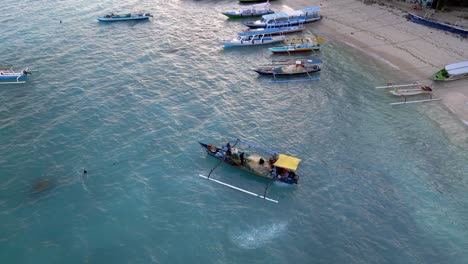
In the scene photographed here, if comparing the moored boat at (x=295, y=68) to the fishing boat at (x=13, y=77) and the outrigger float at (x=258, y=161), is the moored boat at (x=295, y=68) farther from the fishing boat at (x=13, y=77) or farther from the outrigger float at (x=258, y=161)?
the fishing boat at (x=13, y=77)

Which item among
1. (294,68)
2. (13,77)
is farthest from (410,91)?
(13,77)

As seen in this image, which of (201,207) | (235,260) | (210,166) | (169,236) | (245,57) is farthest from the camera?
(245,57)

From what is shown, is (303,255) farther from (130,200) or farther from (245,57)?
(245,57)

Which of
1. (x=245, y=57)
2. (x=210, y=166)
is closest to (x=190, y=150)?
(x=210, y=166)

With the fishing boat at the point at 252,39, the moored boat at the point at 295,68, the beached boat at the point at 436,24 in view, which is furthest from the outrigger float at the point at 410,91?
the fishing boat at the point at 252,39

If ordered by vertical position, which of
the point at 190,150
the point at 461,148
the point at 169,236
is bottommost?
the point at 169,236
